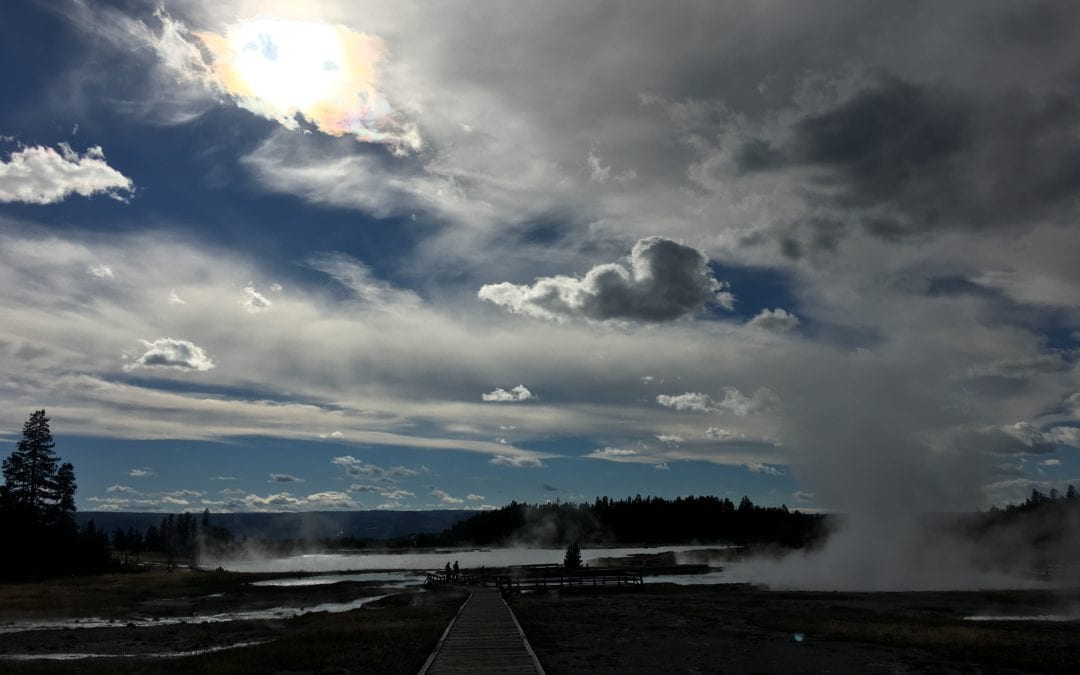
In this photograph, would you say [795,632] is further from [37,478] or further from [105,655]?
[37,478]

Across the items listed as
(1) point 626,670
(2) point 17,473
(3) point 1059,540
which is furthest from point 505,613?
(3) point 1059,540

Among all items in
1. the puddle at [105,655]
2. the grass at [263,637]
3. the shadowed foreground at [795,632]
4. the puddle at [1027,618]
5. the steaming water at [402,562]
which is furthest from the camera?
the steaming water at [402,562]

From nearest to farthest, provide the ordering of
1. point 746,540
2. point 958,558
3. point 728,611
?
point 728,611, point 958,558, point 746,540

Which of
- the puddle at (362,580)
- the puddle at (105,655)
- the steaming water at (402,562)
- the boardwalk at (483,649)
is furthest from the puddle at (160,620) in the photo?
the steaming water at (402,562)

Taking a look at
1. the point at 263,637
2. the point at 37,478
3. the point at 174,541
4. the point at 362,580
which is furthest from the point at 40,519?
the point at 174,541

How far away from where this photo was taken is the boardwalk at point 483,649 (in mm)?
20500

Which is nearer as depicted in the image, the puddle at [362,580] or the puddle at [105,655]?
the puddle at [105,655]

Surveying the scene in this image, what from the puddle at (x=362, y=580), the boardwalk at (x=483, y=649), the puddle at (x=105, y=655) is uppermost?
the boardwalk at (x=483, y=649)

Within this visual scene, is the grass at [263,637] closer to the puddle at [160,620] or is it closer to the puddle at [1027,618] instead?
the puddle at [160,620]

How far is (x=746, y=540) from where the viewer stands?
608ft

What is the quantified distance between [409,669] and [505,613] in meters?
14.0

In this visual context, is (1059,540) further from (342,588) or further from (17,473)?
(17,473)

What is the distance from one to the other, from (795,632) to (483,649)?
1626 cm

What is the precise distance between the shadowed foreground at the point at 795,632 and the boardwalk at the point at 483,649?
3.89ft
